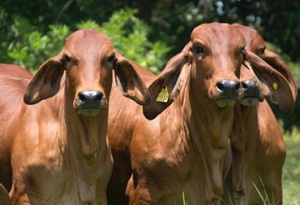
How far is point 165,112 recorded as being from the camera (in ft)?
29.2

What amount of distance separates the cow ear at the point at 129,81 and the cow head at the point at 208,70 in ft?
0.81

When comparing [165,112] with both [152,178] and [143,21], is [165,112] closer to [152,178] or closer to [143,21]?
[152,178]

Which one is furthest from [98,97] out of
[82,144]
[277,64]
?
[277,64]

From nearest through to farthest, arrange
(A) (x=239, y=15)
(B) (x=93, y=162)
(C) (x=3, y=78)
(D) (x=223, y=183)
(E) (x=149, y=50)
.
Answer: (B) (x=93, y=162) < (D) (x=223, y=183) < (C) (x=3, y=78) < (E) (x=149, y=50) < (A) (x=239, y=15)

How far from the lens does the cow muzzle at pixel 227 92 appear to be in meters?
8.09

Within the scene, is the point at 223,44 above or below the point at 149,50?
above

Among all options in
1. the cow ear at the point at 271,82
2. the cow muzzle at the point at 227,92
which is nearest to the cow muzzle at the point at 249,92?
the cow ear at the point at 271,82

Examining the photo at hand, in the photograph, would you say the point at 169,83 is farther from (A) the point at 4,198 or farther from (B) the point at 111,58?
(A) the point at 4,198

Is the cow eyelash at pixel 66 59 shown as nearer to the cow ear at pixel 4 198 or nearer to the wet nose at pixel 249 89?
the cow ear at pixel 4 198

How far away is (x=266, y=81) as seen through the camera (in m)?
9.00

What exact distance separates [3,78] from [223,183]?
197cm

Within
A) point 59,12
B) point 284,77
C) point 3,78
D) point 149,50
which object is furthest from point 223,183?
point 59,12

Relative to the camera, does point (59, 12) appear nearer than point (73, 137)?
No

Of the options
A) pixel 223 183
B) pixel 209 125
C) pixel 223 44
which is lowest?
pixel 223 183
